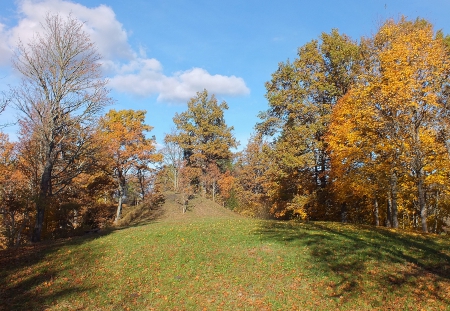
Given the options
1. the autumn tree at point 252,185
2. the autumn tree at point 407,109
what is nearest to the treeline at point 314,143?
the autumn tree at point 407,109

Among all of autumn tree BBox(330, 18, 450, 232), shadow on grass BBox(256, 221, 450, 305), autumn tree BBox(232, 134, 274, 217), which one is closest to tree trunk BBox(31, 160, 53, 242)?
shadow on grass BBox(256, 221, 450, 305)

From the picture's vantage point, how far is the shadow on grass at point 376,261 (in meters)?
8.78

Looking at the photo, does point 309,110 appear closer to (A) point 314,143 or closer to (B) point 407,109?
(A) point 314,143

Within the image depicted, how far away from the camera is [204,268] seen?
1099 centimetres

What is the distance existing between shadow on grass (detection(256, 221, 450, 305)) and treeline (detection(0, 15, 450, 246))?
4.05 m

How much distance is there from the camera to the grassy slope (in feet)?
28.6

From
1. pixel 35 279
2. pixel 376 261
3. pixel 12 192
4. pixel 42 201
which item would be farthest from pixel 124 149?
pixel 376 261

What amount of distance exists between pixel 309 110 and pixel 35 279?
20.6 metres

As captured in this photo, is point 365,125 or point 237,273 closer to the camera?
point 237,273

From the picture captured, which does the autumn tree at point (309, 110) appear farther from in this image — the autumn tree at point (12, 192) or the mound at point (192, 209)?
the autumn tree at point (12, 192)

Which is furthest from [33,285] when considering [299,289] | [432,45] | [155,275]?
[432,45]

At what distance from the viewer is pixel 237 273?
34.3 ft

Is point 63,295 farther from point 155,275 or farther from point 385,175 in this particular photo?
point 385,175

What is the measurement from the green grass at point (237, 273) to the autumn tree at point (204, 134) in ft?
119
